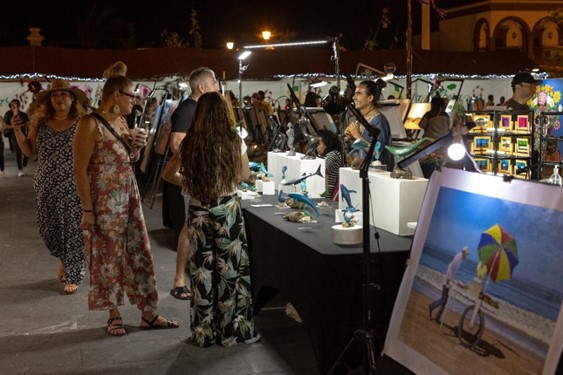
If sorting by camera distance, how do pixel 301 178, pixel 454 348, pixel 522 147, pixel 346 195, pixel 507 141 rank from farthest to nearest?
1. pixel 507 141
2. pixel 522 147
3. pixel 301 178
4. pixel 346 195
5. pixel 454 348

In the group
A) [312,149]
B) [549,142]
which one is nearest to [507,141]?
[549,142]

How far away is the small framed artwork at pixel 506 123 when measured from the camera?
380 inches

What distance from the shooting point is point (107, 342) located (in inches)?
198

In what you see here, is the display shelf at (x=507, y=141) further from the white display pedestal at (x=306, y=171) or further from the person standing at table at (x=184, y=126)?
the person standing at table at (x=184, y=126)

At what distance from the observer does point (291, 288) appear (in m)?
4.53

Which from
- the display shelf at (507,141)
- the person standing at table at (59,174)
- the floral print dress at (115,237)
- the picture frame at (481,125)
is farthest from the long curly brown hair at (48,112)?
the picture frame at (481,125)

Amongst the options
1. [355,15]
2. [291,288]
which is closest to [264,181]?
[291,288]

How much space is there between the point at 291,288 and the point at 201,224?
2.26 feet

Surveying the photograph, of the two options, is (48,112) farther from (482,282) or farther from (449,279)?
(482,282)

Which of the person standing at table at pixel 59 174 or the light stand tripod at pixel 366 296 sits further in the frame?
the person standing at table at pixel 59 174

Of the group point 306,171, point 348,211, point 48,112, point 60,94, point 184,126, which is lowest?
point 348,211

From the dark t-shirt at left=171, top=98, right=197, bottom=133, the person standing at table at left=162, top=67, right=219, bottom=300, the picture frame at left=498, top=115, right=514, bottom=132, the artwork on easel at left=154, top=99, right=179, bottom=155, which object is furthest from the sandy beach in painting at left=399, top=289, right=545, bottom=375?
the picture frame at left=498, top=115, right=514, bottom=132

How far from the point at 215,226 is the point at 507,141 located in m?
5.85

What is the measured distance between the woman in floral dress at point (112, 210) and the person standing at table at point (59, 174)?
52.8 inches
